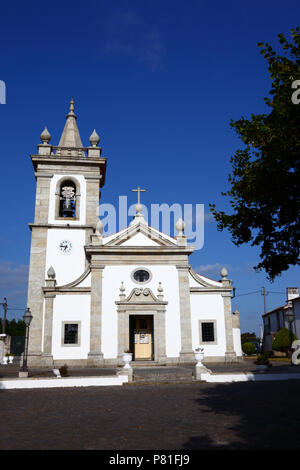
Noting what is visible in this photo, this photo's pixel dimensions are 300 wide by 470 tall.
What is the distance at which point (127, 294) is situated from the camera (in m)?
26.0

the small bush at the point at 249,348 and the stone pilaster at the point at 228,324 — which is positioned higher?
the stone pilaster at the point at 228,324

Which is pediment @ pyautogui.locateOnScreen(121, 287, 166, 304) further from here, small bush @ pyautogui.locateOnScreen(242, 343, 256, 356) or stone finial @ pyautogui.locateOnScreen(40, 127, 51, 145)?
small bush @ pyautogui.locateOnScreen(242, 343, 256, 356)

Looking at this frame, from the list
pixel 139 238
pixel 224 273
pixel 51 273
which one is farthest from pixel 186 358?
pixel 51 273

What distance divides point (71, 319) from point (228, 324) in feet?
33.8

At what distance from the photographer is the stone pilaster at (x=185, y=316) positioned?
25092 mm

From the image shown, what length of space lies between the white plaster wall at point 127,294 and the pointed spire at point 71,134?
11.0 meters

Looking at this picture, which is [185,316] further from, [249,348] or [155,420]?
[155,420]

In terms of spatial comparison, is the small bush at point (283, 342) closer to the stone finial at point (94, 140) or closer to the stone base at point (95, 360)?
the stone base at point (95, 360)

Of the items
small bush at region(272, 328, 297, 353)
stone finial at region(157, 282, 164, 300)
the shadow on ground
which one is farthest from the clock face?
small bush at region(272, 328, 297, 353)

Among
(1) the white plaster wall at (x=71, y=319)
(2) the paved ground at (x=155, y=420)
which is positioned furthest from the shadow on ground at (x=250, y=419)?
(1) the white plaster wall at (x=71, y=319)

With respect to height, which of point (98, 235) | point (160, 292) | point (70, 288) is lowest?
point (160, 292)

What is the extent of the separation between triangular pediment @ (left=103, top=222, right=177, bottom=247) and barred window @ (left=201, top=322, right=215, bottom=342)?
5.80 m
